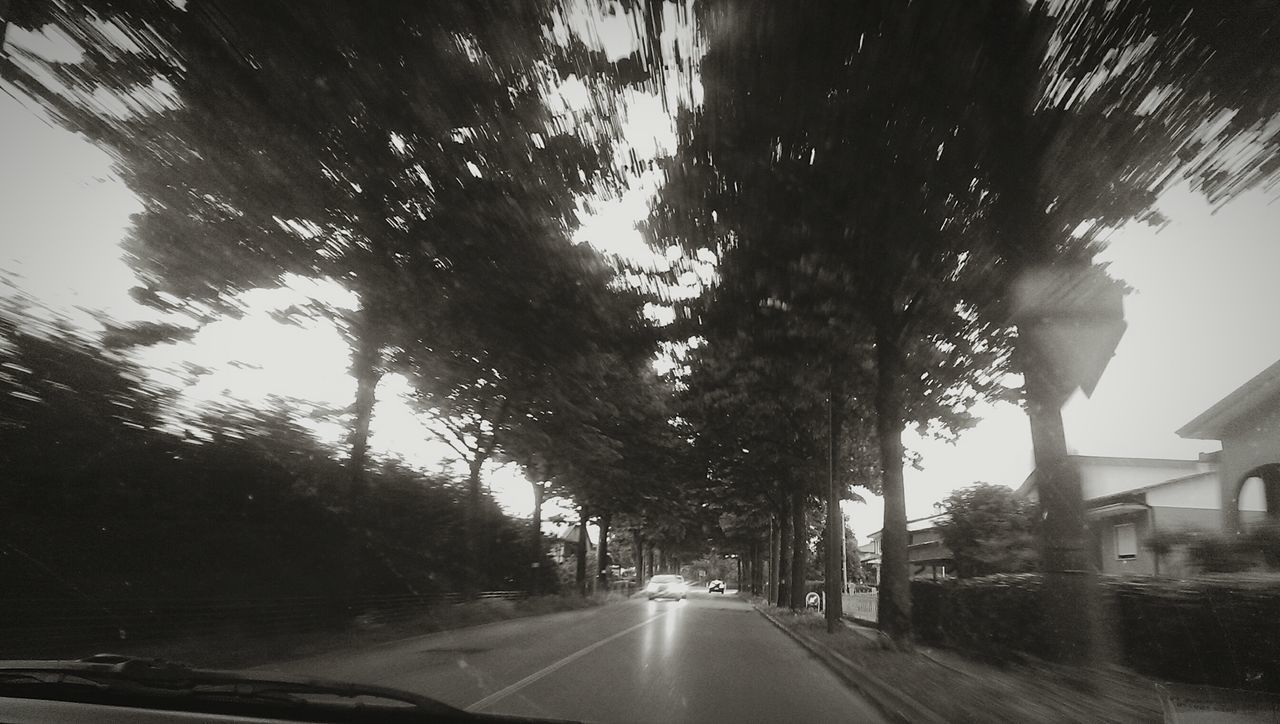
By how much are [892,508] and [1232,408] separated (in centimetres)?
860

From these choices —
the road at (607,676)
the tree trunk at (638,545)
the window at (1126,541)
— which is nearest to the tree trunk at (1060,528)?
the road at (607,676)

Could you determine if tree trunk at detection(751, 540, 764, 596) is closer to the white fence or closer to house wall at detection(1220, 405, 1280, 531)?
the white fence

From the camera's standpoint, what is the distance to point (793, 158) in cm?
714

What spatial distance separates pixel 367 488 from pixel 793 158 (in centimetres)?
1174

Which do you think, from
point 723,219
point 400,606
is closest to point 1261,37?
point 723,219

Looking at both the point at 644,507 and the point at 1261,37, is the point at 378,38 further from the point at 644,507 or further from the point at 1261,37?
the point at 644,507

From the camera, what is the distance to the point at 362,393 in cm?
1322

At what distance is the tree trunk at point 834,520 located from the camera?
1814 centimetres

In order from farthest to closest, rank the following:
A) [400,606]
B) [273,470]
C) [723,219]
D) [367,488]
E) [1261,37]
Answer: [400,606] < [367,488] < [273,470] < [723,219] < [1261,37]

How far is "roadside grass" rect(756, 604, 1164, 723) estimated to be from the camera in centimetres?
669

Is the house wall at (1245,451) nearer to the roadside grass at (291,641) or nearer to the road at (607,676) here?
the road at (607,676)

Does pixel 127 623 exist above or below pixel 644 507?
below

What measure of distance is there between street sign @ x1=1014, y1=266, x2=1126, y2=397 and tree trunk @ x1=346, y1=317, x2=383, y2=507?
8139 mm

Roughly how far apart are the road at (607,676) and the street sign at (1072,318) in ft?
15.1
